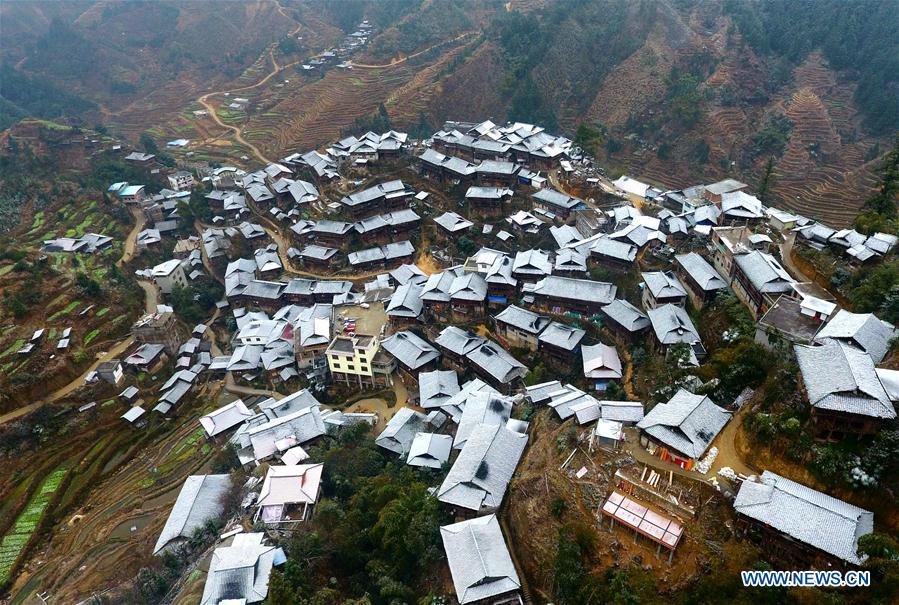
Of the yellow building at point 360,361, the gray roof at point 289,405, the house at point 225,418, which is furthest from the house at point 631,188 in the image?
the house at point 225,418

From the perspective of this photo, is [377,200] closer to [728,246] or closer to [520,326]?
[520,326]

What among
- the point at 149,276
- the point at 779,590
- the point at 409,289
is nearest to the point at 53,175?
the point at 149,276

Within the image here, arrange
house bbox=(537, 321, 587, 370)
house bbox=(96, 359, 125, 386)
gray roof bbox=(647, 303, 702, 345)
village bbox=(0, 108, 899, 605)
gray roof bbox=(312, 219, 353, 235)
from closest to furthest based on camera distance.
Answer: village bbox=(0, 108, 899, 605), gray roof bbox=(647, 303, 702, 345), house bbox=(537, 321, 587, 370), house bbox=(96, 359, 125, 386), gray roof bbox=(312, 219, 353, 235)

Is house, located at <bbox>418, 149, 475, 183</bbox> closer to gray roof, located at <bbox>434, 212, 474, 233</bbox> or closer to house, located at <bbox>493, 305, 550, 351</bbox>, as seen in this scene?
gray roof, located at <bbox>434, 212, 474, 233</bbox>

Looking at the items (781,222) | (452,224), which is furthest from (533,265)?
(781,222)

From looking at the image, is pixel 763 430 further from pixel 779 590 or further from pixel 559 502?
pixel 559 502

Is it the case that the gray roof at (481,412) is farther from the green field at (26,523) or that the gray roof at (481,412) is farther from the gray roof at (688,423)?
the green field at (26,523)

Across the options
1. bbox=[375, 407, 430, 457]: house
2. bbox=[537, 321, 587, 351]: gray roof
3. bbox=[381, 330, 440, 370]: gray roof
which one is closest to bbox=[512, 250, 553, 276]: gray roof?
bbox=[537, 321, 587, 351]: gray roof
